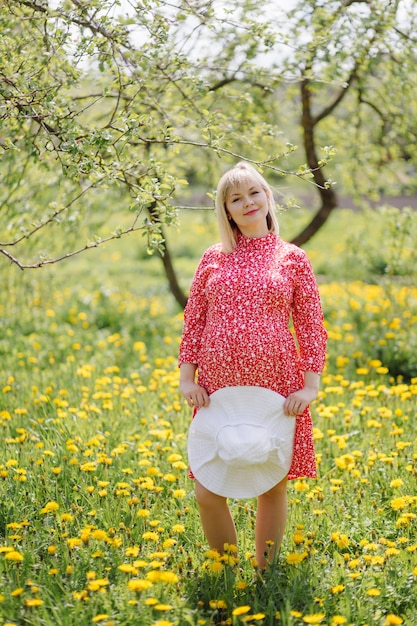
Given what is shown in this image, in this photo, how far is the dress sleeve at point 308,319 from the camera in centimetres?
251

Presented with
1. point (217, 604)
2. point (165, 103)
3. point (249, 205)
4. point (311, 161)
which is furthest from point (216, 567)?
point (311, 161)

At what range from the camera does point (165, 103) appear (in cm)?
429

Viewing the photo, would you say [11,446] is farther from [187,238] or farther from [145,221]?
[187,238]

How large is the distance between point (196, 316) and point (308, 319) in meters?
0.41

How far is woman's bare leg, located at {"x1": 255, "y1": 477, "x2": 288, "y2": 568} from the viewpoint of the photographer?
2.59 m

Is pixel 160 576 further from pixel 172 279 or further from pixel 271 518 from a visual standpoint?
pixel 172 279

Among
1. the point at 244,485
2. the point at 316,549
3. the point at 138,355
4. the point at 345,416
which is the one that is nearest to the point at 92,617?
the point at 244,485

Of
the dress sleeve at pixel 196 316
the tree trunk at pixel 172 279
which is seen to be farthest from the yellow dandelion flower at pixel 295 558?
the tree trunk at pixel 172 279

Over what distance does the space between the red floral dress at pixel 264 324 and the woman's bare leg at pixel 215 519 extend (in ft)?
0.90

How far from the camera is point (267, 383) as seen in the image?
2.49m

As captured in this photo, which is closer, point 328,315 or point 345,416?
point 345,416

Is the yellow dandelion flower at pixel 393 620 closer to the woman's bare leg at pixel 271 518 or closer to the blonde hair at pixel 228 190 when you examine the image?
the woman's bare leg at pixel 271 518

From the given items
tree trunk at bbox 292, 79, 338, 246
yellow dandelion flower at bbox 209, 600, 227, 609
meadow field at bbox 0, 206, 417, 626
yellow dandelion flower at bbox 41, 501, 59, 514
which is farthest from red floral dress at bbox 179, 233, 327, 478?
tree trunk at bbox 292, 79, 338, 246

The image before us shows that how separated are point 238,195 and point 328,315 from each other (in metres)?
3.98
